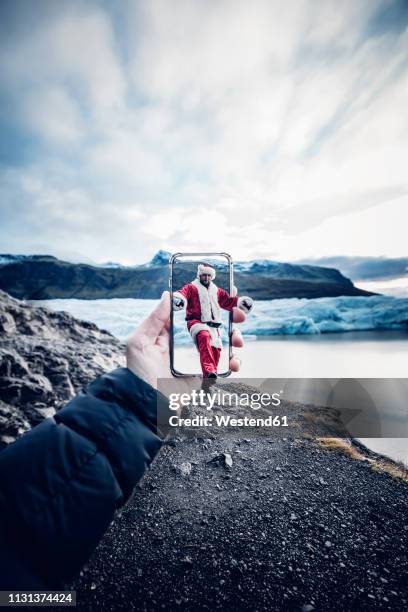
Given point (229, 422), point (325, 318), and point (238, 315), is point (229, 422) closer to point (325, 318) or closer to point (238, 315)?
point (238, 315)

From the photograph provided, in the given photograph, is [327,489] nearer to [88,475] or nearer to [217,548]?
[217,548]

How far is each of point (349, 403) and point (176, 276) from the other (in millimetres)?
8254

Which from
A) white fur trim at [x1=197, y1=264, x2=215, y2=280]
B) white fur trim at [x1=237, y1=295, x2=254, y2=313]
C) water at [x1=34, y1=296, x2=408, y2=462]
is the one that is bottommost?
water at [x1=34, y1=296, x2=408, y2=462]

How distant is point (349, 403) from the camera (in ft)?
28.0

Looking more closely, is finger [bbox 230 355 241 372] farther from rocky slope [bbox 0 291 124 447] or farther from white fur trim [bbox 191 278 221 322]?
rocky slope [bbox 0 291 124 447]

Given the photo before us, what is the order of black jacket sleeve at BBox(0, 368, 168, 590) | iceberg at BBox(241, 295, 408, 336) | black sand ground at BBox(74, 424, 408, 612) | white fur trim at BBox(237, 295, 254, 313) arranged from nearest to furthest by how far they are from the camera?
black jacket sleeve at BBox(0, 368, 168, 590) < black sand ground at BBox(74, 424, 408, 612) < white fur trim at BBox(237, 295, 254, 313) < iceberg at BBox(241, 295, 408, 336)

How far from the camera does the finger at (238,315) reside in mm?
2555

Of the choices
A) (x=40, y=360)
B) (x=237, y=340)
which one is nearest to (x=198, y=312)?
(x=237, y=340)

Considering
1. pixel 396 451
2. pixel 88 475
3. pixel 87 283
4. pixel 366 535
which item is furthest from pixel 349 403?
pixel 87 283

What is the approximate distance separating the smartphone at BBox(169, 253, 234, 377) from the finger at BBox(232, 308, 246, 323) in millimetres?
70

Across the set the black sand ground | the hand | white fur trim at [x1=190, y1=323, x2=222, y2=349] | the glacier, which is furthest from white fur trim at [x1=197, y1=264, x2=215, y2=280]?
the glacier

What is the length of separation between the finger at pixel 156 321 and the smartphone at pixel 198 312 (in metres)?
0.17

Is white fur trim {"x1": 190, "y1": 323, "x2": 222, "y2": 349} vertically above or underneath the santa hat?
underneath

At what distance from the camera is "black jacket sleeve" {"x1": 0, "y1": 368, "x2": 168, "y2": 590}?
1.04m
